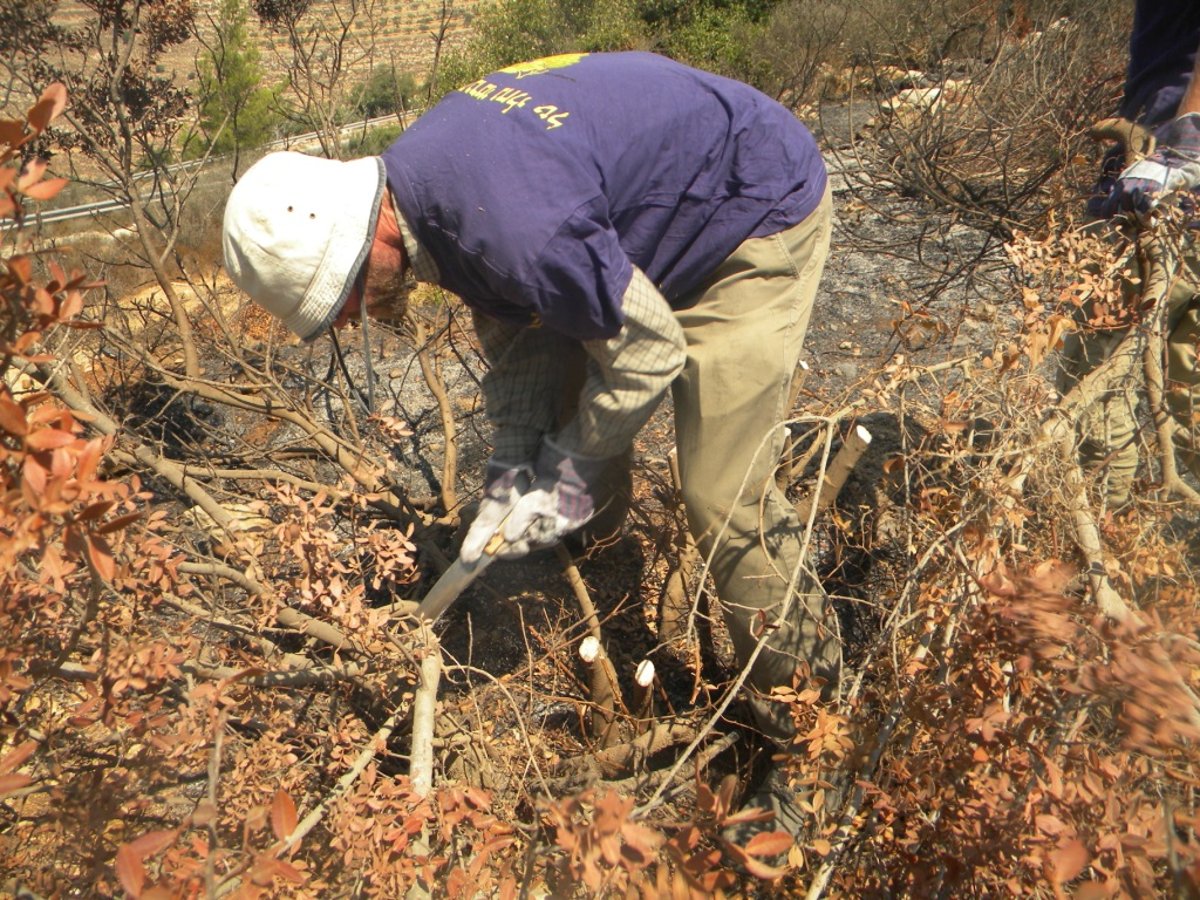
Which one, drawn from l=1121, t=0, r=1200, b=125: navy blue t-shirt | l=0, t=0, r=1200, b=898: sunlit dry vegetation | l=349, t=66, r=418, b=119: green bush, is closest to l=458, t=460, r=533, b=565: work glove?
l=0, t=0, r=1200, b=898: sunlit dry vegetation

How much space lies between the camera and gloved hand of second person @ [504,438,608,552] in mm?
2051

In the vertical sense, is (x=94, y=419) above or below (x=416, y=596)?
above

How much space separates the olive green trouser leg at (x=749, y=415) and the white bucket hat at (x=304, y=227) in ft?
2.58

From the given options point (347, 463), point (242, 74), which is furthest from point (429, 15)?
point (347, 463)

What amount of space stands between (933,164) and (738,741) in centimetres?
441

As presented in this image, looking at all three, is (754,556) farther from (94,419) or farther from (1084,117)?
(1084,117)

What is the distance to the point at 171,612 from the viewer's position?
9.08 feet

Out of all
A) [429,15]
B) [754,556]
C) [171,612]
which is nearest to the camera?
[754,556]

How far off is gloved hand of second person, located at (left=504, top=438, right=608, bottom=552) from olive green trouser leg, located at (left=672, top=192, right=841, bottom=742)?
243 mm

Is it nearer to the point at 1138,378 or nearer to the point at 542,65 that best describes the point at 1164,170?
the point at 1138,378

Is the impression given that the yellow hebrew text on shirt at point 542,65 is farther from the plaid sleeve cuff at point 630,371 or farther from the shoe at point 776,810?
the shoe at point 776,810

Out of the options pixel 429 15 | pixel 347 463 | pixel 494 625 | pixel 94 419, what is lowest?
pixel 429 15

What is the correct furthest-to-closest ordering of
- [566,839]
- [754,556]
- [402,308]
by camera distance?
1. [754,556]
2. [402,308]
3. [566,839]

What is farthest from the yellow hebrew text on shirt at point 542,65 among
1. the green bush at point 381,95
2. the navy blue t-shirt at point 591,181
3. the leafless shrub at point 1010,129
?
the leafless shrub at point 1010,129
